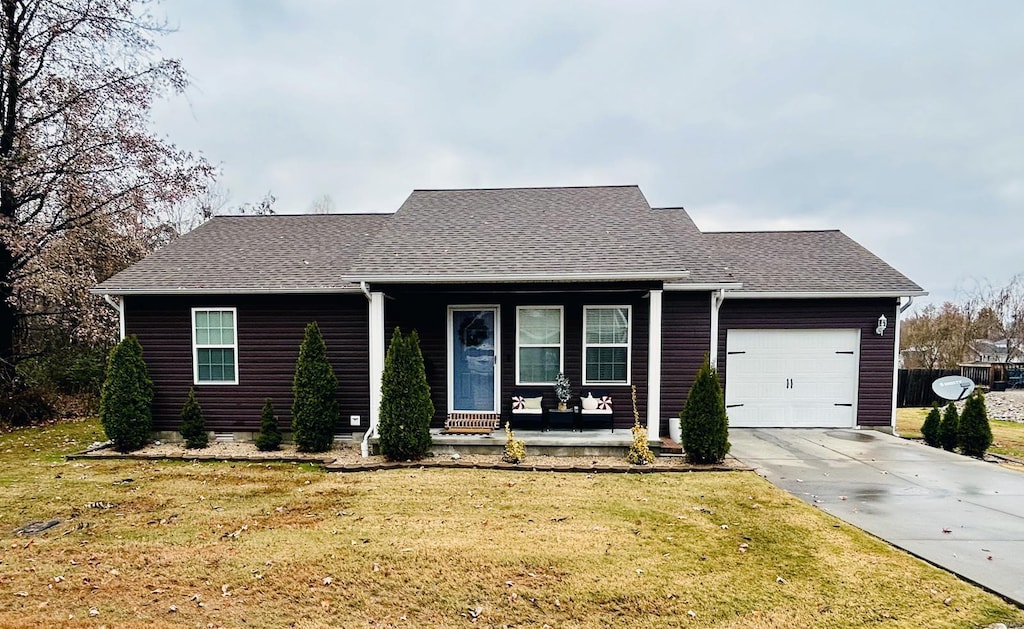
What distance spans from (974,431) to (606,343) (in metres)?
6.39

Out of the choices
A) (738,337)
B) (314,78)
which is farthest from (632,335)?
(314,78)

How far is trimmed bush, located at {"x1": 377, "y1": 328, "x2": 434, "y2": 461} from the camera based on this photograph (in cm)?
699

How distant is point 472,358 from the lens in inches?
335

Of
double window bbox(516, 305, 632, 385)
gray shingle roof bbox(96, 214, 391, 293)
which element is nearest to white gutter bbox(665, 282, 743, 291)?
double window bbox(516, 305, 632, 385)

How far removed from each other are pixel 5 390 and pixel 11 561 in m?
9.33

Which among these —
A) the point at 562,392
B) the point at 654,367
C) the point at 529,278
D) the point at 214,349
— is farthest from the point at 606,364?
the point at 214,349

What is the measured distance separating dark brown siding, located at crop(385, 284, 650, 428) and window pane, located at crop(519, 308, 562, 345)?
0.14 metres

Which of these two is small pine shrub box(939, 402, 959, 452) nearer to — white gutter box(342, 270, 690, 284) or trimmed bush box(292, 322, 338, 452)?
white gutter box(342, 270, 690, 284)

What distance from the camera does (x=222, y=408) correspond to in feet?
27.6

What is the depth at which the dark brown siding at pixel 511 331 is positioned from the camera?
8.23 meters

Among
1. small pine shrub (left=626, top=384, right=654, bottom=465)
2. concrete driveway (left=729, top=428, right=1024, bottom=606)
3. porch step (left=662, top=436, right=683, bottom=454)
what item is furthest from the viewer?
porch step (left=662, top=436, right=683, bottom=454)

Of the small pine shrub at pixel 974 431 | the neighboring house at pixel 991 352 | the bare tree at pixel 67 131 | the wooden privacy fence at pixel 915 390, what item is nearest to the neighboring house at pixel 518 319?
the small pine shrub at pixel 974 431

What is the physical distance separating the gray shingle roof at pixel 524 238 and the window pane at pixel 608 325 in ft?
3.98

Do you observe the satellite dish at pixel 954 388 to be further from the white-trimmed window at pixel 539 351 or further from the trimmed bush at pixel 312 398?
the trimmed bush at pixel 312 398
